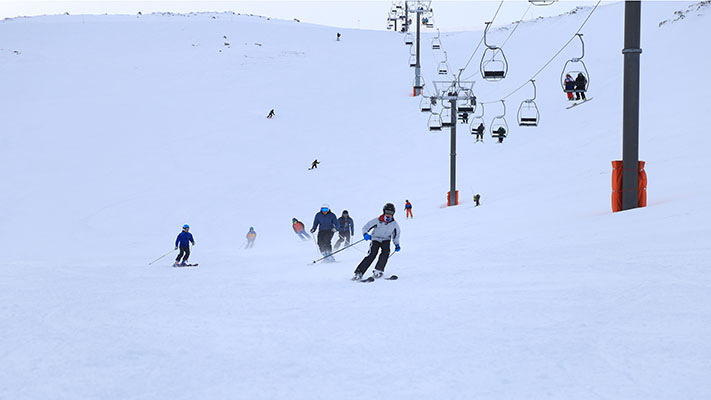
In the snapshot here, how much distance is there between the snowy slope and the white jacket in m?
0.71

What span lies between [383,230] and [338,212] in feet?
49.9

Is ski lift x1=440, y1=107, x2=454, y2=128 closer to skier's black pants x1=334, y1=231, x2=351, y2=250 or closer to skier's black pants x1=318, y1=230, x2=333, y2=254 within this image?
skier's black pants x1=334, y1=231, x2=351, y2=250

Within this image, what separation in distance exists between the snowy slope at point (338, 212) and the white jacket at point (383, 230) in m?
0.71

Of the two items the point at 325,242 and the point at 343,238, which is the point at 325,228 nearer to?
the point at 325,242

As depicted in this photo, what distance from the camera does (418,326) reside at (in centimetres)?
620

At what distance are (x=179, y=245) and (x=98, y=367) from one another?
30.9ft

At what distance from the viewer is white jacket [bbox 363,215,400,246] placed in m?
9.84

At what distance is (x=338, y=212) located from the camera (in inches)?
985

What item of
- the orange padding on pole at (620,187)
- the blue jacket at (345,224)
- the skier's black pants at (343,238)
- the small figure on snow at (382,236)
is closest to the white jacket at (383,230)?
the small figure on snow at (382,236)

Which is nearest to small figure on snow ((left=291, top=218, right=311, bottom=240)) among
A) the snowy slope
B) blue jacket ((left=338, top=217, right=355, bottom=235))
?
the snowy slope

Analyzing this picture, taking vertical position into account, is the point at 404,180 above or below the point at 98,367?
above

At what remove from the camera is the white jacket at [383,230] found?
9.84 m

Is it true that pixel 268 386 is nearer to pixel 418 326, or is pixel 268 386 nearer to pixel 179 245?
pixel 418 326

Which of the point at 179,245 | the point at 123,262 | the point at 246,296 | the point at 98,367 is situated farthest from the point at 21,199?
the point at 98,367
